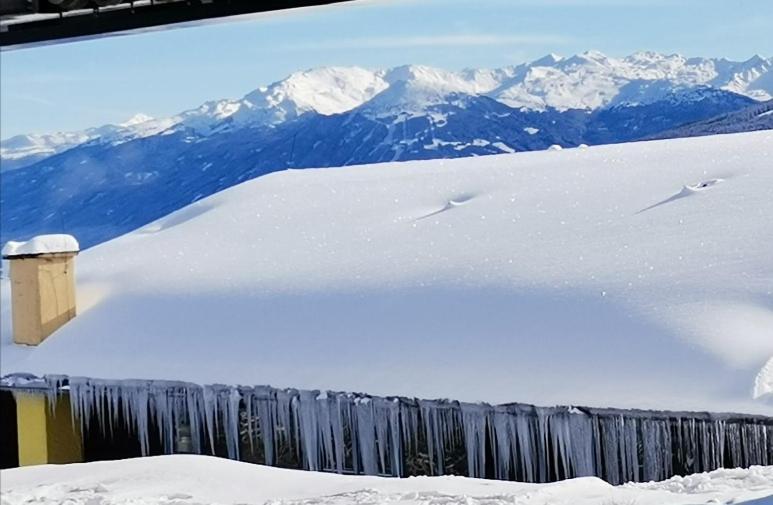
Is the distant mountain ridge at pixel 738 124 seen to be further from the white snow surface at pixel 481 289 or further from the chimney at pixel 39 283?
the chimney at pixel 39 283

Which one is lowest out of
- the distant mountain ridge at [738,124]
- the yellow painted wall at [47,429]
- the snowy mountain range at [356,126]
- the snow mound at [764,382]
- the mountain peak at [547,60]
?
the yellow painted wall at [47,429]

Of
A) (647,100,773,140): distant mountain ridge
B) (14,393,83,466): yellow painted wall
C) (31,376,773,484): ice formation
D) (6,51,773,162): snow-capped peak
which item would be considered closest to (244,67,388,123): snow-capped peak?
(6,51,773,162): snow-capped peak

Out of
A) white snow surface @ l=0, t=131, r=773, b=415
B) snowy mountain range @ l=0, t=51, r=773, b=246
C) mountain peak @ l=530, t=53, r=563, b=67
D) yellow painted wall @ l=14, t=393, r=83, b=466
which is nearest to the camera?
white snow surface @ l=0, t=131, r=773, b=415

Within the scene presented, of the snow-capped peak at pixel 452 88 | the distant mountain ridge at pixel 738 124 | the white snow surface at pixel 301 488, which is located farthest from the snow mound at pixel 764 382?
the snow-capped peak at pixel 452 88

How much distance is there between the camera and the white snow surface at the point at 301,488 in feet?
10.9

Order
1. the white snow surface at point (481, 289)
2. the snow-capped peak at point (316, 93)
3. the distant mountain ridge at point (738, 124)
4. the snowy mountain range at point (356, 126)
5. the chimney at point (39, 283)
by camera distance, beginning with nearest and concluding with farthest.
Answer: the white snow surface at point (481, 289)
the chimney at point (39, 283)
the distant mountain ridge at point (738, 124)
the snowy mountain range at point (356, 126)
the snow-capped peak at point (316, 93)

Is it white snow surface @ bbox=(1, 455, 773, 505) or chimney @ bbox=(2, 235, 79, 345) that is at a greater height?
chimney @ bbox=(2, 235, 79, 345)

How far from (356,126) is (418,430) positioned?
2650cm

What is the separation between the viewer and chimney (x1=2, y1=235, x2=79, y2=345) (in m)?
6.29

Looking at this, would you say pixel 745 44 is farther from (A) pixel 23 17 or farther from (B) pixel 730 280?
(A) pixel 23 17

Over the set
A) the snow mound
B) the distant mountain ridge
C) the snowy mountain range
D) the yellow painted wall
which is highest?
the snowy mountain range

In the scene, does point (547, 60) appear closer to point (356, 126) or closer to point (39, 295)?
point (356, 126)

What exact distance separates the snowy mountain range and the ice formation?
17.1m

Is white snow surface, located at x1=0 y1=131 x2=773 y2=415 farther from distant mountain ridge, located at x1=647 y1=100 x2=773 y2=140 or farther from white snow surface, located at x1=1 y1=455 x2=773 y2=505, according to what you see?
distant mountain ridge, located at x1=647 y1=100 x2=773 y2=140
